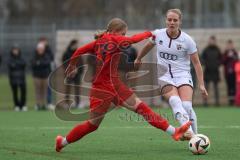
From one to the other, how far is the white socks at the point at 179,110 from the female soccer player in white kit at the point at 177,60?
0.06 m

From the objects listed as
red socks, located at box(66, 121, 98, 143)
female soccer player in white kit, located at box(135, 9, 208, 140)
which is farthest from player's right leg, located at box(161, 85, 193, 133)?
red socks, located at box(66, 121, 98, 143)

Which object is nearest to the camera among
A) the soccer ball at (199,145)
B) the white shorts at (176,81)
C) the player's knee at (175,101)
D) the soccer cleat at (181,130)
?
the soccer ball at (199,145)

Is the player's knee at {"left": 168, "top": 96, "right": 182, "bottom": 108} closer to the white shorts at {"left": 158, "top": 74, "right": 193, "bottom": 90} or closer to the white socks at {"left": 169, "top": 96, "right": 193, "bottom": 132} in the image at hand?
the white socks at {"left": 169, "top": 96, "right": 193, "bottom": 132}

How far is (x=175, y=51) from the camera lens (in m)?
11.0

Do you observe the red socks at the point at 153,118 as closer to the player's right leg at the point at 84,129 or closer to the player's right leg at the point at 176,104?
the player's right leg at the point at 176,104

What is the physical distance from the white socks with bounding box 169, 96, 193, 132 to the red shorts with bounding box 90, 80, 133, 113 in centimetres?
63

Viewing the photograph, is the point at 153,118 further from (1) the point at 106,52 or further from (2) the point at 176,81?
(1) the point at 106,52

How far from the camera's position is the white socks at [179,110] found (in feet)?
34.7

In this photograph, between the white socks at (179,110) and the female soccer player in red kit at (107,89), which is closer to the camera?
the female soccer player in red kit at (107,89)

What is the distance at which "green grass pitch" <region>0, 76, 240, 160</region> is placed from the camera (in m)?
10.1

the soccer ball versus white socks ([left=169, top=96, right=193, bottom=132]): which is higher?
white socks ([left=169, top=96, right=193, bottom=132])

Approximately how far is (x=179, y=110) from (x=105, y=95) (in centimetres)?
106

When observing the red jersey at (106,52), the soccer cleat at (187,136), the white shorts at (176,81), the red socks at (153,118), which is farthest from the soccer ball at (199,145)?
the red jersey at (106,52)

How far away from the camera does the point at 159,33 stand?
11.1 metres
